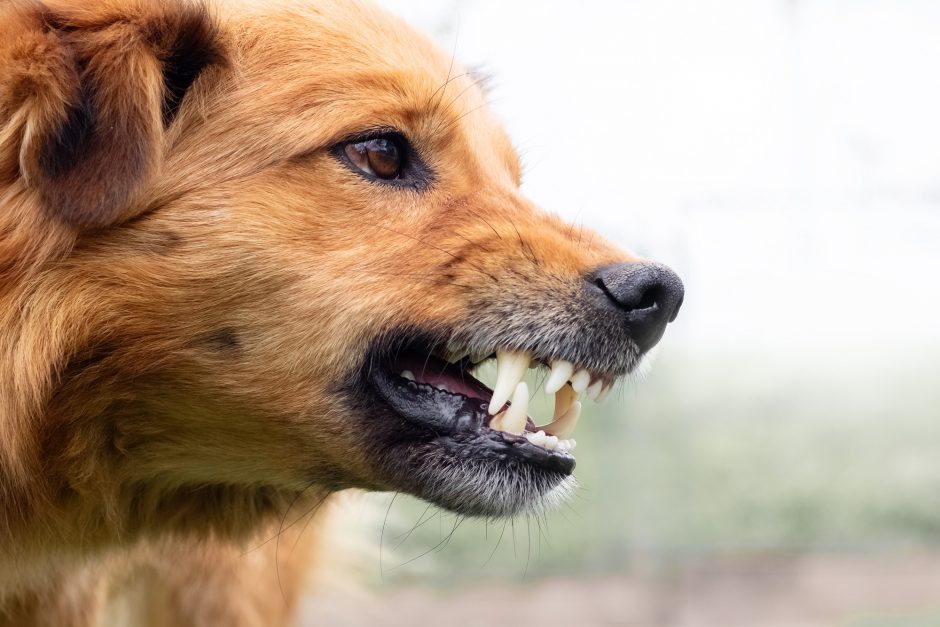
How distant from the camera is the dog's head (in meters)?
2.38

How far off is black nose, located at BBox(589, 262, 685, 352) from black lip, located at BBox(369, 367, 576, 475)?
398 mm

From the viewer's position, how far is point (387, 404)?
257 cm

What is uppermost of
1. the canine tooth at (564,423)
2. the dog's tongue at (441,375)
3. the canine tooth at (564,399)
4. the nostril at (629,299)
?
the nostril at (629,299)

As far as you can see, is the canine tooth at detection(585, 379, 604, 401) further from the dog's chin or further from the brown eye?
the brown eye

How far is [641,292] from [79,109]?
1.38 m

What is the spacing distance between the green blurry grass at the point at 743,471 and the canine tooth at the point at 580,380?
16.3 ft

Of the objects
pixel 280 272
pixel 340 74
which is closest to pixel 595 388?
pixel 280 272

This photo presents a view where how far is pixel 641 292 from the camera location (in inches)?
101

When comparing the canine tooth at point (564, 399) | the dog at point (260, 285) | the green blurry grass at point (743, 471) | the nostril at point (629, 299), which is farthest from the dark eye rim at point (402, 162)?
the green blurry grass at point (743, 471)

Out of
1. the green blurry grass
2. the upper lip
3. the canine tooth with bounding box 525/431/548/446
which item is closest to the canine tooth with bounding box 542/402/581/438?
the upper lip

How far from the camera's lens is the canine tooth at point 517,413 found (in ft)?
8.13

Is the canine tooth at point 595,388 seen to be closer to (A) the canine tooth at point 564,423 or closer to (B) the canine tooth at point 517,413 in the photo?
(A) the canine tooth at point 564,423

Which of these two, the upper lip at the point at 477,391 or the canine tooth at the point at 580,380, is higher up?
the canine tooth at the point at 580,380

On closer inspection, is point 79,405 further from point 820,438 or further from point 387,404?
point 820,438
